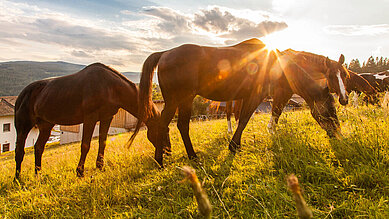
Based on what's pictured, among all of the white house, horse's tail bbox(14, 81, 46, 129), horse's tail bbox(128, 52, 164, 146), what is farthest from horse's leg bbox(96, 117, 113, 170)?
the white house

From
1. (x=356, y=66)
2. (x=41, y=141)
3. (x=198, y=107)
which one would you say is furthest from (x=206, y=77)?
(x=356, y=66)

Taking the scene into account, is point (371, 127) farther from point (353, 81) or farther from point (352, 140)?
point (353, 81)

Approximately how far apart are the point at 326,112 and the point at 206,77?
2309 mm

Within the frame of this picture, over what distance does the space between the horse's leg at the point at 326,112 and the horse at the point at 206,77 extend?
51 cm

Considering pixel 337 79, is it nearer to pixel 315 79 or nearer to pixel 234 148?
pixel 315 79

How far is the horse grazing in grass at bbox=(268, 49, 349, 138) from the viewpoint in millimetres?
3971

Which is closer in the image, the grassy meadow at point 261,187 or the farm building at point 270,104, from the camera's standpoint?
the grassy meadow at point 261,187

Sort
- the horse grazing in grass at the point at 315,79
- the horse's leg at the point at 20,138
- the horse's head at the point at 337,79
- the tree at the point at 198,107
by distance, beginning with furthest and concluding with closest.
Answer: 1. the tree at the point at 198,107
2. the horse's leg at the point at 20,138
3. the horse's head at the point at 337,79
4. the horse grazing in grass at the point at 315,79

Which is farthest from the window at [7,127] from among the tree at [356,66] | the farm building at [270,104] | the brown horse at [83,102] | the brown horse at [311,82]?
the tree at [356,66]

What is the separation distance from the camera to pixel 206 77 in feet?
12.2

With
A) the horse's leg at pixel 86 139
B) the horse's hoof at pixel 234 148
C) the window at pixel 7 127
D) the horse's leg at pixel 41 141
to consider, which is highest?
the horse's hoof at pixel 234 148

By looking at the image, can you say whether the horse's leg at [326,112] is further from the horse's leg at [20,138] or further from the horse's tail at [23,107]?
the horse's leg at [20,138]

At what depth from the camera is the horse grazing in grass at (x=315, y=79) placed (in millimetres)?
3971

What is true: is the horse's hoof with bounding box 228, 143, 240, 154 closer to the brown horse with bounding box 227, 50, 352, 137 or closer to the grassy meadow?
the grassy meadow
